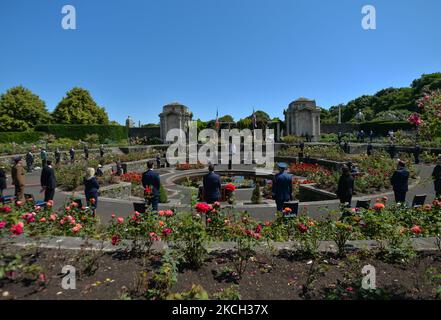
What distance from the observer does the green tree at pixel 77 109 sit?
52.3 metres

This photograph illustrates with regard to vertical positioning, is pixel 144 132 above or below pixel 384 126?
above

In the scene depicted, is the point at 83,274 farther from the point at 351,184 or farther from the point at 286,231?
the point at 351,184

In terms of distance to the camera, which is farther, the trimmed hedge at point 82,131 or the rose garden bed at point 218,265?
→ the trimmed hedge at point 82,131

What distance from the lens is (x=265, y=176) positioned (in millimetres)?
19156

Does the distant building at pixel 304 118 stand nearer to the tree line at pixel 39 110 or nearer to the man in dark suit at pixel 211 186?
the man in dark suit at pixel 211 186

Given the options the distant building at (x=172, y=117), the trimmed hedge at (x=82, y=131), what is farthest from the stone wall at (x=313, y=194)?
the trimmed hedge at (x=82, y=131)

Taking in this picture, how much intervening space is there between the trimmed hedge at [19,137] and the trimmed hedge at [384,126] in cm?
4656

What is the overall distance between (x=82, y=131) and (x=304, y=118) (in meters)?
32.1

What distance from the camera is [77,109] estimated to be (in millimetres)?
52875

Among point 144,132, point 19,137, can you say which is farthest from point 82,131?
point 144,132

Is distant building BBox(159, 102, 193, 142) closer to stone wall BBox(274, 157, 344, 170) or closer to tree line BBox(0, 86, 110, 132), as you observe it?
tree line BBox(0, 86, 110, 132)

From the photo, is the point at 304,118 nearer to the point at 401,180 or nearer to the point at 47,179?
the point at 401,180
